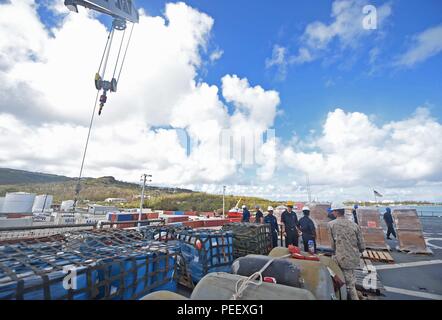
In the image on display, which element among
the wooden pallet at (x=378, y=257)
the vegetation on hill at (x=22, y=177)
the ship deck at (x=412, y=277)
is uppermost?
the vegetation on hill at (x=22, y=177)

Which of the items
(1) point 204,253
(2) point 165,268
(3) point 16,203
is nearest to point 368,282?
(1) point 204,253

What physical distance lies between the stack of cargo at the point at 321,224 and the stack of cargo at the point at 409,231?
2727 millimetres

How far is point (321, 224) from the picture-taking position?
351 inches

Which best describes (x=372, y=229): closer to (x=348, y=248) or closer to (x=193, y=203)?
(x=348, y=248)

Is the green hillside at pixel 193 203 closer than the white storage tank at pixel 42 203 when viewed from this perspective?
No

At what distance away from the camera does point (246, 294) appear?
1825 mm

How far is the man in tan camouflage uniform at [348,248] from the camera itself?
3.51 m

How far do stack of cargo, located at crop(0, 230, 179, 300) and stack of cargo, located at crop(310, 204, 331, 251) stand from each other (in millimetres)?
7352

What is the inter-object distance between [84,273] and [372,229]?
33.5 feet

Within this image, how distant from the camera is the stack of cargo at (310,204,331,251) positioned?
869cm
